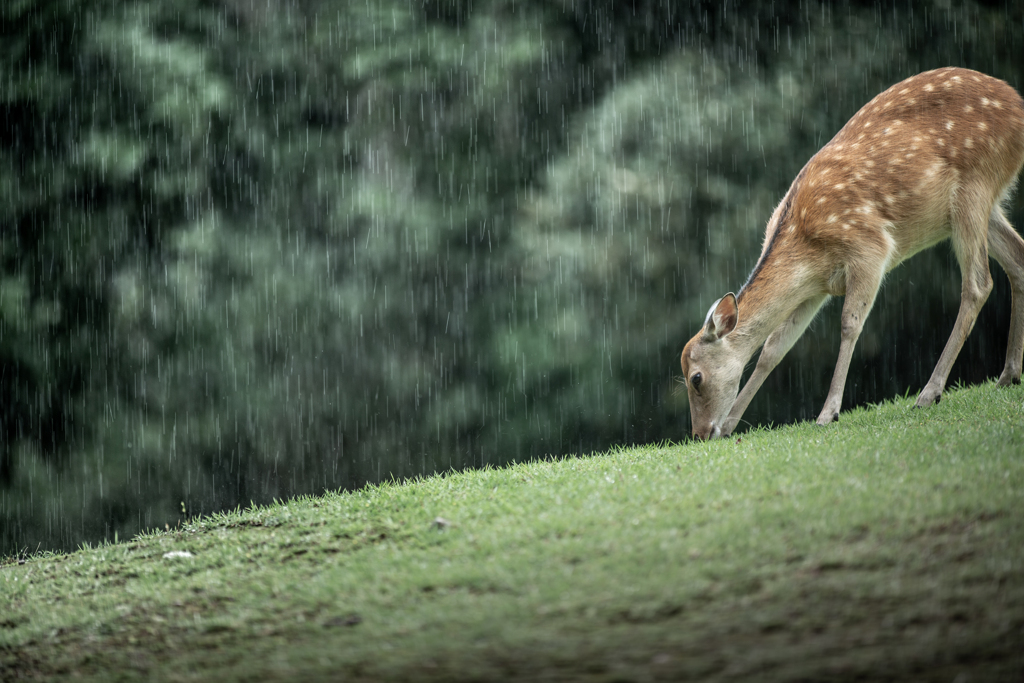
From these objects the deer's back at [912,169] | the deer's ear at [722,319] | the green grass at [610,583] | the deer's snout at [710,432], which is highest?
the deer's back at [912,169]

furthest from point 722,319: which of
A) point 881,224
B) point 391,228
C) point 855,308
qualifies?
point 391,228

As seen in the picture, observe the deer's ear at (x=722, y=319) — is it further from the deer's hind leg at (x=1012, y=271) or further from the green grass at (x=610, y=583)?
the deer's hind leg at (x=1012, y=271)

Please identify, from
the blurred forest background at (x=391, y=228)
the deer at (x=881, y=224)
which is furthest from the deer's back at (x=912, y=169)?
the blurred forest background at (x=391, y=228)

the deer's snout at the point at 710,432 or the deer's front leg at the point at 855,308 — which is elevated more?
the deer's front leg at the point at 855,308

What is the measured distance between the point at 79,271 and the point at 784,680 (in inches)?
344

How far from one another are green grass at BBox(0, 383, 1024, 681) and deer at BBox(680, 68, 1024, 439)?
1.25 meters

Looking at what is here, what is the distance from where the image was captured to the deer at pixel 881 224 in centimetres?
636

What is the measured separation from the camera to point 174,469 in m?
9.98

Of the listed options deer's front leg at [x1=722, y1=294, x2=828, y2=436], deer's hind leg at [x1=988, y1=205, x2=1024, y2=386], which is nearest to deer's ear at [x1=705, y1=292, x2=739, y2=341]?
deer's front leg at [x1=722, y1=294, x2=828, y2=436]

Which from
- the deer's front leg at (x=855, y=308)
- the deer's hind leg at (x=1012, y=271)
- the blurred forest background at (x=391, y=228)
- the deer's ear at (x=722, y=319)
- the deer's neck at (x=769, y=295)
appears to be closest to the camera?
the deer's front leg at (x=855, y=308)

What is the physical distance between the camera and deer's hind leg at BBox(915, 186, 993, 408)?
6395mm

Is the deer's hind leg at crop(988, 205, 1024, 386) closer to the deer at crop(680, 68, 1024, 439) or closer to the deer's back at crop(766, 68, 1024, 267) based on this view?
the deer at crop(680, 68, 1024, 439)

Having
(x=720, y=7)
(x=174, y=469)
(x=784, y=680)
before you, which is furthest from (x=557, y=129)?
(x=784, y=680)

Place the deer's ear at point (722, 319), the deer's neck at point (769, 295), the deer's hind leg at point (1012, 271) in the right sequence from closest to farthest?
1. the deer's ear at point (722, 319)
2. the deer's neck at point (769, 295)
3. the deer's hind leg at point (1012, 271)
